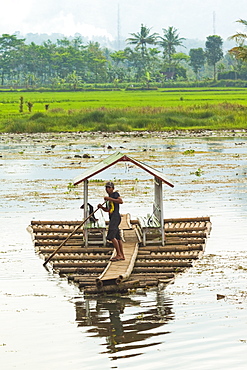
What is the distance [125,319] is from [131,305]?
685 mm

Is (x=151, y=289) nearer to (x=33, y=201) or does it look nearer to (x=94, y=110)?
(x=33, y=201)

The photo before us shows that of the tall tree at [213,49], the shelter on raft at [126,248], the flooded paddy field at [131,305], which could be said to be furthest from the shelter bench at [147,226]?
the tall tree at [213,49]

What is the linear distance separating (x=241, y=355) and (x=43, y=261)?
20.7 feet

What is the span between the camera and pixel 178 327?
10.9 m

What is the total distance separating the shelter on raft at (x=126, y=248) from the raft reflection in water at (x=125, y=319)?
1.60 ft

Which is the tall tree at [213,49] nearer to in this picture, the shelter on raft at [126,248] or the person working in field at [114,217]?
the shelter on raft at [126,248]

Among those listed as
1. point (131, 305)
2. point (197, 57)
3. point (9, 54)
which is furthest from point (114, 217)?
point (197, 57)

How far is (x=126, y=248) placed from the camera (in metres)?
15.3

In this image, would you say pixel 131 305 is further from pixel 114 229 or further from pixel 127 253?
pixel 114 229

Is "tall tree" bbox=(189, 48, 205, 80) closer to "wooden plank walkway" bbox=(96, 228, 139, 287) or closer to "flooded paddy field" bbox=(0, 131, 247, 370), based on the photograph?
"flooded paddy field" bbox=(0, 131, 247, 370)

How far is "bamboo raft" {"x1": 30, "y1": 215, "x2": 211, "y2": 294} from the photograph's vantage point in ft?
43.0

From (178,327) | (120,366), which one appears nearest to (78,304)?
(178,327)

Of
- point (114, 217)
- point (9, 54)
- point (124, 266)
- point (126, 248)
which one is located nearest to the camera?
point (124, 266)

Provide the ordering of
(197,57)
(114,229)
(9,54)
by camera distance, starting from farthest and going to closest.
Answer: (197,57)
(9,54)
(114,229)
